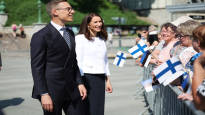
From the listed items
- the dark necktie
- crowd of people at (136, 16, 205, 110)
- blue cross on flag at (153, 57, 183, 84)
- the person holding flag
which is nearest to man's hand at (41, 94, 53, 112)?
the dark necktie

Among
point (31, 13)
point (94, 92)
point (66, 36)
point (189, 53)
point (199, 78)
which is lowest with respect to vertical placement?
point (31, 13)

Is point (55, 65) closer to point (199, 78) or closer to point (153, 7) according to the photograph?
point (199, 78)

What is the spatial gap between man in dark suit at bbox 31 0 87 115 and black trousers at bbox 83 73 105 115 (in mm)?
820

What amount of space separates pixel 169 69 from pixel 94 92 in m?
1.49

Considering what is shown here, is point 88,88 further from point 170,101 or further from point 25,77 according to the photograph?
point 25,77

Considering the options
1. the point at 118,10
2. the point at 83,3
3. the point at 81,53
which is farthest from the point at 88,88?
the point at 118,10

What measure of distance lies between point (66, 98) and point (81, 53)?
1.12 m

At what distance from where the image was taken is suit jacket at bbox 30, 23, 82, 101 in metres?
3.67

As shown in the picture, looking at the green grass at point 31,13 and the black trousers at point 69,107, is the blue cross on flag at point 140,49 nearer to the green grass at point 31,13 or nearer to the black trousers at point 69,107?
the black trousers at point 69,107

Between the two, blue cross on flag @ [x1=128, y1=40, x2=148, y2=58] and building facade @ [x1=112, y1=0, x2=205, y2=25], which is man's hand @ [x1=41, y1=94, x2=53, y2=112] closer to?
blue cross on flag @ [x1=128, y1=40, x2=148, y2=58]

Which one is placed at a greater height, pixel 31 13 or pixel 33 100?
pixel 33 100

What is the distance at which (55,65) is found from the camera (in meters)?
3.78

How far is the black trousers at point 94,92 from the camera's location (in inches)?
191

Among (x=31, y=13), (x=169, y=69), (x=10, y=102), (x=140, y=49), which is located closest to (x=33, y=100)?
(x=10, y=102)
